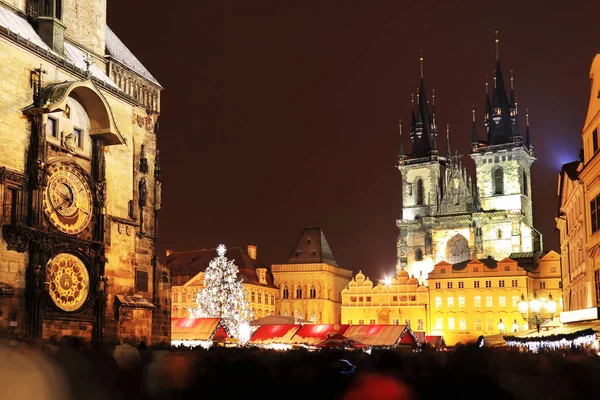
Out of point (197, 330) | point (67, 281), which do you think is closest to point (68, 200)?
point (67, 281)

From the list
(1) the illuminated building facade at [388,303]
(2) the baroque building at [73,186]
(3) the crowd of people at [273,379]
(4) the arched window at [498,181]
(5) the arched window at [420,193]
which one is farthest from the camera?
(5) the arched window at [420,193]

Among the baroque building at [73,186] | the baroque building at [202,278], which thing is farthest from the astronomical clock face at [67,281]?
the baroque building at [202,278]

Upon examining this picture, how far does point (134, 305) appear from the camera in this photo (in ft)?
81.3

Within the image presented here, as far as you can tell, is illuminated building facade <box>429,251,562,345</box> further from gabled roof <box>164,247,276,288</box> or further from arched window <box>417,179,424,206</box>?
arched window <box>417,179,424,206</box>

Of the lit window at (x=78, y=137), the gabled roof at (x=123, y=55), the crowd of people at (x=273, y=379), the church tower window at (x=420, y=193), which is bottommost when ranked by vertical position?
the crowd of people at (x=273, y=379)

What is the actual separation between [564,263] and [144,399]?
1422 inches

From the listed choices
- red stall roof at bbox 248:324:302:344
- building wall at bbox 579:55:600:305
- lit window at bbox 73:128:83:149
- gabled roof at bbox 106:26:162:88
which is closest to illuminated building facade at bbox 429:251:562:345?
red stall roof at bbox 248:324:302:344

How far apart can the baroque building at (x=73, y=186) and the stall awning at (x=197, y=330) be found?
7445 millimetres

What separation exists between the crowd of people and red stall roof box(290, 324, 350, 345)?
28210 millimetres

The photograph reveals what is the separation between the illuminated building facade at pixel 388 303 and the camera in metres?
77.3

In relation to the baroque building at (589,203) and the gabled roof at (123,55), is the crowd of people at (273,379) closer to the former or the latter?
the baroque building at (589,203)

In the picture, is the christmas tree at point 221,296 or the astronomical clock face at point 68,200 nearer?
the astronomical clock face at point 68,200

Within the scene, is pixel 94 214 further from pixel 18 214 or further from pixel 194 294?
pixel 194 294

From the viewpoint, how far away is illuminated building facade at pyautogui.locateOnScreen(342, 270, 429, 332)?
77.3 meters
